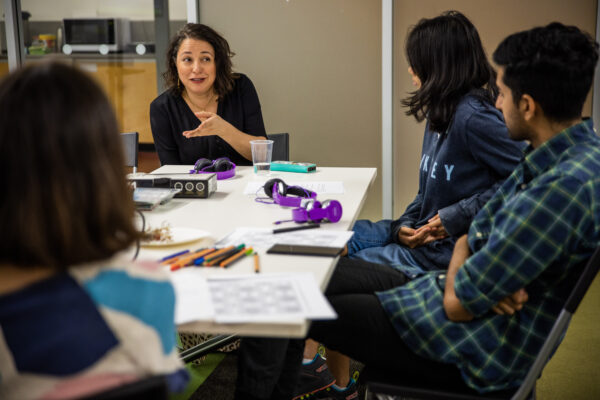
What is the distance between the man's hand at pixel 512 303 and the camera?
1.28 meters

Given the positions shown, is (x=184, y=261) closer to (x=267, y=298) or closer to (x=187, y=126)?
(x=267, y=298)

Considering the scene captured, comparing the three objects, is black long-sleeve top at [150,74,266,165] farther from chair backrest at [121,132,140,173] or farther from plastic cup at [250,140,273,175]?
plastic cup at [250,140,273,175]

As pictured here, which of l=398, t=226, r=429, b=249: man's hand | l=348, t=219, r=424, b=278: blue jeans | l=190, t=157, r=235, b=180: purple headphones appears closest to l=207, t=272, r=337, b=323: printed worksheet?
l=348, t=219, r=424, b=278: blue jeans

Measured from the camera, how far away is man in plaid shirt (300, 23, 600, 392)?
123 centimetres

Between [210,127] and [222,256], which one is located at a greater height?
[210,127]

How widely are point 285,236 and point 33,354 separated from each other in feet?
3.03

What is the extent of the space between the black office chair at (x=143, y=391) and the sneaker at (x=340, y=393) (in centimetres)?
151

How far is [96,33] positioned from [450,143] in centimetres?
340

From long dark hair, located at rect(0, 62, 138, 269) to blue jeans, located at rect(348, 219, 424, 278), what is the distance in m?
1.19

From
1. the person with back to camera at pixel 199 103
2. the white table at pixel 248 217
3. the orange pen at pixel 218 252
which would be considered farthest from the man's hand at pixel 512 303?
the person with back to camera at pixel 199 103

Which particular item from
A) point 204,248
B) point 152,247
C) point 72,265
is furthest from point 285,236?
point 72,265

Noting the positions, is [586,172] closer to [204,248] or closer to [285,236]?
[285,236]

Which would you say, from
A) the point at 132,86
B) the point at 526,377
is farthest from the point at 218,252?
A: the point at 132,86

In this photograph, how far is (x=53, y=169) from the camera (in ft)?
2.59
